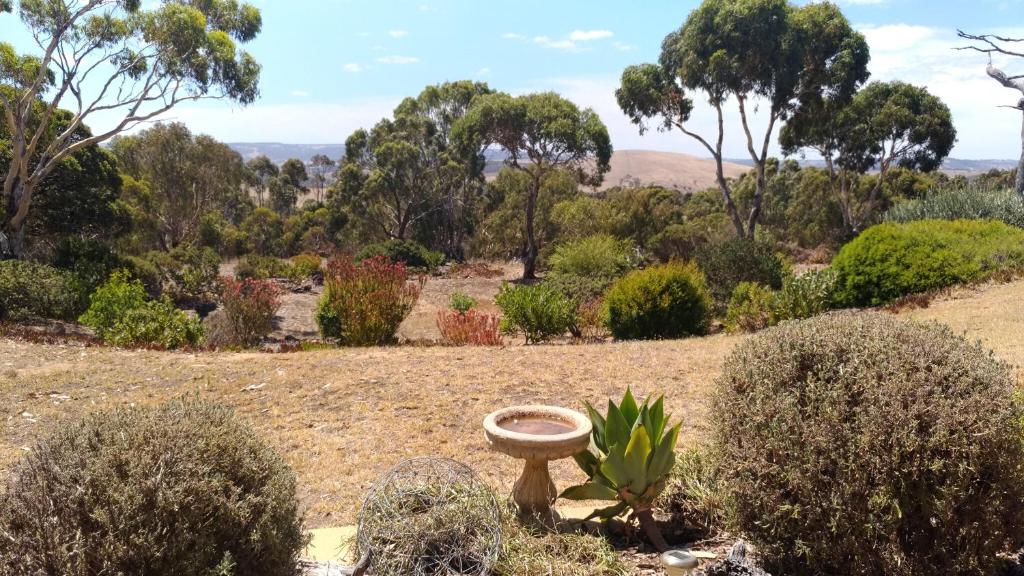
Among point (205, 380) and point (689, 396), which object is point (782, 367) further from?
point (205, 380)

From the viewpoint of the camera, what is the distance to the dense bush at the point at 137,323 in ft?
32.1

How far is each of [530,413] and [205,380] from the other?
195 inches

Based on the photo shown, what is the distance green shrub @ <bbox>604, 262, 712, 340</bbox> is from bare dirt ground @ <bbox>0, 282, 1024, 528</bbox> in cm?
100

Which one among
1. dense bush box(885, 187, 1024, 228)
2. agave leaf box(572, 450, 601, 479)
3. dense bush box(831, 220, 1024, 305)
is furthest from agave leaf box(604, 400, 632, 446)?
dense bush box(885, 187, 1024, 228)

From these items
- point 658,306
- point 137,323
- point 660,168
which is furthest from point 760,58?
point 660,168

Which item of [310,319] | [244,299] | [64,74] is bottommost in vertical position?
[310,319]

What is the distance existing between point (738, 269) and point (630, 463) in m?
10.5

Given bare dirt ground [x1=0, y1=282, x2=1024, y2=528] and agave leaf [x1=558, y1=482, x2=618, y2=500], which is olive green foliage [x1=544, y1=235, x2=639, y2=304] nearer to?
bare dirt ground [x1=0, y1=282, x2=1024, y2=528]

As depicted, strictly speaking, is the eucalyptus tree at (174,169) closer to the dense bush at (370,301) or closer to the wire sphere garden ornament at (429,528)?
the dense bush at (370,301)

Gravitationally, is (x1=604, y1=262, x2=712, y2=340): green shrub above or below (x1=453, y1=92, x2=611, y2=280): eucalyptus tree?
below

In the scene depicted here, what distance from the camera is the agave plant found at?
115 inches

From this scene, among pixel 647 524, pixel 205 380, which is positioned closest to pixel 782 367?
pixel 647 524

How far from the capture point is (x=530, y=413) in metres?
3.47

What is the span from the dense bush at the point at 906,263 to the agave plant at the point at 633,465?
890cm
